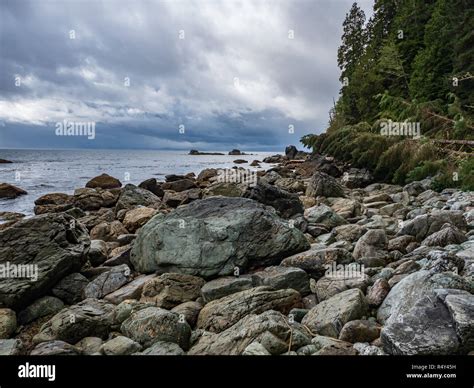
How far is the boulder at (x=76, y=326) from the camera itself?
5184mm

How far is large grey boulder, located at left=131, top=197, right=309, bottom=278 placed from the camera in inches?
269

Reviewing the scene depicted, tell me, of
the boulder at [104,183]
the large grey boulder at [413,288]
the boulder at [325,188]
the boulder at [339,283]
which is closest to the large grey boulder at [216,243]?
the boulder at [339,283]

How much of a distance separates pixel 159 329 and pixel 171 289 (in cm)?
153

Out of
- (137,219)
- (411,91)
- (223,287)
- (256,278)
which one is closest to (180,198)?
(137,219)

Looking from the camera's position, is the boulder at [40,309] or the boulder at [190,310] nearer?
the boulder at [190,310]

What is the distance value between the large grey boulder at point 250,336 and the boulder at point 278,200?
7114mm

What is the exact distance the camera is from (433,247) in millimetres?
6383

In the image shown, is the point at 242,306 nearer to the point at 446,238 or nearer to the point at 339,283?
the point at 339,283

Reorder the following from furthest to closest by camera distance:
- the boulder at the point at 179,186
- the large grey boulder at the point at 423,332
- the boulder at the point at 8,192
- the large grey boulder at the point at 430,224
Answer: the boulder at the point at 8,192
the boulder at the point at 179,186
the large grey boulder at the point at 430,224
the large grey boulder at the point at 423,332

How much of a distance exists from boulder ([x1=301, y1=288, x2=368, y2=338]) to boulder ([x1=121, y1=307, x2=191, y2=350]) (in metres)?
1.50

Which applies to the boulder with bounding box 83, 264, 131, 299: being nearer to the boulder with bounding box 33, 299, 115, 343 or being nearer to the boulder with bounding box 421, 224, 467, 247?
the boulder with bounding box 33, 299, 115, 343

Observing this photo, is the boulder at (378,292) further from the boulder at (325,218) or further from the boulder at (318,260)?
the boulder at (325,218)
